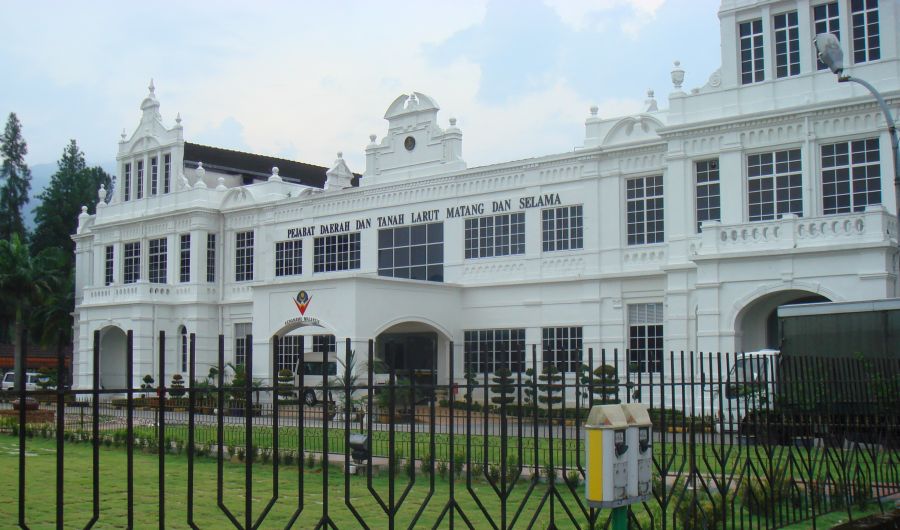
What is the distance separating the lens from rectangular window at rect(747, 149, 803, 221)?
26219mm

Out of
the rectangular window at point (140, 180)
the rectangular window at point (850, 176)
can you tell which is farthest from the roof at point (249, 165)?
the rectangular window at point (850, 176)

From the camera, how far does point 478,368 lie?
1277 inches

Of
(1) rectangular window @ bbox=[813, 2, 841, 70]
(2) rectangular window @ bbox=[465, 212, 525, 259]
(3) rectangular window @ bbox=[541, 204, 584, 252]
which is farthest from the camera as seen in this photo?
(2) rectangular window @ bbox=[465, 212, 525, 259]

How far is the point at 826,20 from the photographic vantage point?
26016mm

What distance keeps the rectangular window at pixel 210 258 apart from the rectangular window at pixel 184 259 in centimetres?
92

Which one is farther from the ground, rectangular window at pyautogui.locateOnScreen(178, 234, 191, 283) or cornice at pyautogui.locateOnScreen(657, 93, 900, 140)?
cornice at pyautogui.locateOnScreen(657, 93, 900, 140)

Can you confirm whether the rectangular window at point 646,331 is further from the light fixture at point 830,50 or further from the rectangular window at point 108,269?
the rectangular window at point 108,269

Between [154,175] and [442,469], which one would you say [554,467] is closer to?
[442,469]

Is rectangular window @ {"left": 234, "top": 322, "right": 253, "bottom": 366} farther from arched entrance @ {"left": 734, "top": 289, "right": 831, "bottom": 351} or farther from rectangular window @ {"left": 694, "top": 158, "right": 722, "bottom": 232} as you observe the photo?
arched entrance @ {"left": 734, "top": 289, "right": 831, "bottom": 351}

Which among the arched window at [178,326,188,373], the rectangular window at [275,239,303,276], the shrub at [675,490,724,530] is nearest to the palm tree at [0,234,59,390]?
the arched window at [178,326,188,373]

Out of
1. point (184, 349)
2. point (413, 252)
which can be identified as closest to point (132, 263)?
point (184, 349)

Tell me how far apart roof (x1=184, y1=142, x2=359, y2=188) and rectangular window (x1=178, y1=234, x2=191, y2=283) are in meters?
4.33

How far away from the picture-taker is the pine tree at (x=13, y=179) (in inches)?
2891

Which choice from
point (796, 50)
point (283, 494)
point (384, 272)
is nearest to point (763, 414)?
point (283, 494)
